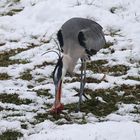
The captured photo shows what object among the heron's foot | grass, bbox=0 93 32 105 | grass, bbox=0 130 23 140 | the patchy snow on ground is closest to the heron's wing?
the patchy snow on ground

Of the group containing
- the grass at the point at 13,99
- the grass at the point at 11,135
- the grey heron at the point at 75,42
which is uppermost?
the grey heron at the point at 75,42

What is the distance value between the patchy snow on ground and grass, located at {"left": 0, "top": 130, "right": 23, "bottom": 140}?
0.04 meters

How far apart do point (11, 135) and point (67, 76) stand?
369 centimetres

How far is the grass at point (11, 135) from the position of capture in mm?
7980

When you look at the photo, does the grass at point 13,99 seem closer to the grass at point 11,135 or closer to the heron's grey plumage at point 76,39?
the heron's grey plumage at point 76,39

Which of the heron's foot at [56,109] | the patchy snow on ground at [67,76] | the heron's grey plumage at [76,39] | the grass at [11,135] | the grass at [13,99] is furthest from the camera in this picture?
the grass at [13,99]

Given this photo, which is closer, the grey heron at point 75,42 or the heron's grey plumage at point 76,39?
the grey heron at point 75,42

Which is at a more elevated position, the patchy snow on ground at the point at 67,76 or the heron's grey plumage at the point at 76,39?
the heron's grey plumage at the point at 76,39

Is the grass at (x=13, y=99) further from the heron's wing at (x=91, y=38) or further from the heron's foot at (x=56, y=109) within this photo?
the heron's wing at (x=91, y=38)

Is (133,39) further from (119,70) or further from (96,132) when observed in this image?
(96,132)

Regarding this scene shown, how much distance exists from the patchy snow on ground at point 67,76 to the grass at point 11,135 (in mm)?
41

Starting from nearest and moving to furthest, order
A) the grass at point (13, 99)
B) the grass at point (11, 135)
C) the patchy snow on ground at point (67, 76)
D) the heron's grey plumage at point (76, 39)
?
the grass at point (11, 135), the patchy snow on ground at point (67, 76), the heron's grey plumage at point (76, 39), the grass at point (13, 99)

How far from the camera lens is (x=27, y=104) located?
9.73m

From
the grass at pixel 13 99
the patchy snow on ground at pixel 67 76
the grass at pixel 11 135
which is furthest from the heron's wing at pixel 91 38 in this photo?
the grass at pixel 11 135
